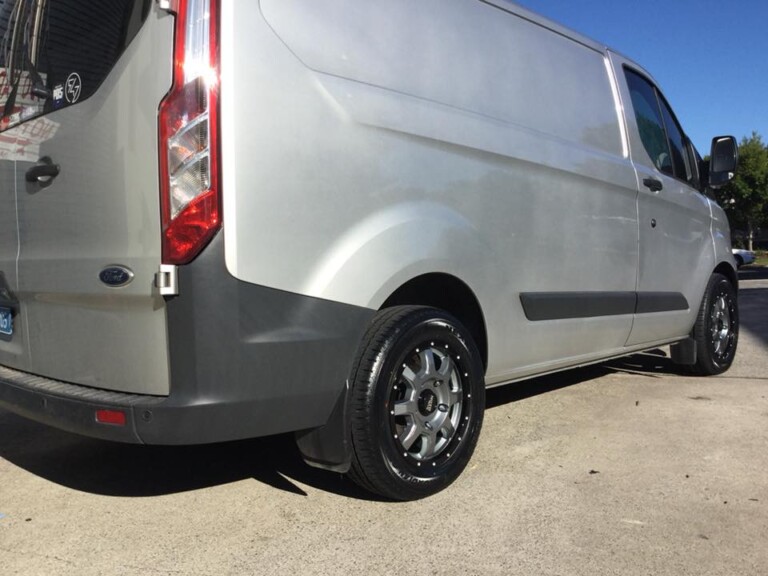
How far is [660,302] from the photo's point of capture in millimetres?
4727

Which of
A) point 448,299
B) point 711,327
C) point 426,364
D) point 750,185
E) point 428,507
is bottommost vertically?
point 428,507

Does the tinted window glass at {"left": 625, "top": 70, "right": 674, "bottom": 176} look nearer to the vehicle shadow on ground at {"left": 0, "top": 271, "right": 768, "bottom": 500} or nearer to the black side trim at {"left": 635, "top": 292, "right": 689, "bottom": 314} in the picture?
the black side trim at {"left": 635, "top": 292, "right": 689, "bottom": 314}

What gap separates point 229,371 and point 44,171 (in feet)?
3.50

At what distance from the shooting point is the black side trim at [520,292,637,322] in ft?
11.8

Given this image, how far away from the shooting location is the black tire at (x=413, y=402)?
8.82 feet

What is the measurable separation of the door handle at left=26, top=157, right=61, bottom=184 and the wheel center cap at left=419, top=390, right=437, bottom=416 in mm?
1644

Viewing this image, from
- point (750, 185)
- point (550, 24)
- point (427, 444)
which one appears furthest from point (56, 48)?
point (750, 185)

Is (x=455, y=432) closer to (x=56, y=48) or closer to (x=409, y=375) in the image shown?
(x=409, y=375)

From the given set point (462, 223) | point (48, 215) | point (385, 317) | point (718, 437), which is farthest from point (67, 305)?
point (718, 437)

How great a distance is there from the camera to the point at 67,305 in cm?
262

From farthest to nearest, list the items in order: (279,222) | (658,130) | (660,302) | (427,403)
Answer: (658,130) < (660,302) < (427,403) < (279,222)

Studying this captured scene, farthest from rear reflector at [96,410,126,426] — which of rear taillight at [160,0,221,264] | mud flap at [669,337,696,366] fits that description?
mud flap at [669,337,696,366]

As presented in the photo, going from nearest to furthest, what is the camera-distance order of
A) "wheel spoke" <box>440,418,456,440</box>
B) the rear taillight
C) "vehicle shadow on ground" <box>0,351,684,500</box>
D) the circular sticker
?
the rear taillight < the circular sticker < "wheel spoke" <box>440,418,456,440</box> < "vehicle shadow on ground" <box>0,351,684,500</box>

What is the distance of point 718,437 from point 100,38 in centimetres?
352
